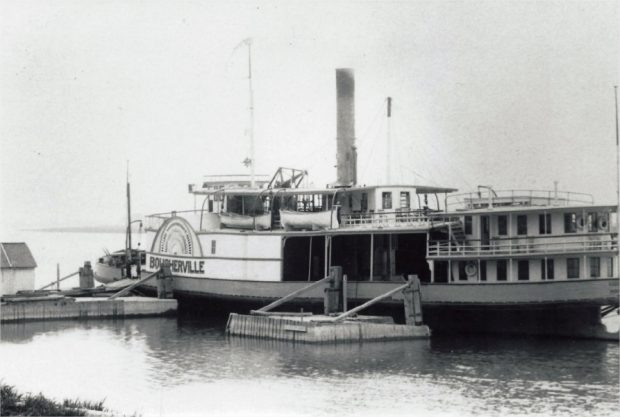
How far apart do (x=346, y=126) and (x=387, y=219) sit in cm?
700

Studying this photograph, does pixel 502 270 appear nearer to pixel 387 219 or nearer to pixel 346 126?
pixel 387 219

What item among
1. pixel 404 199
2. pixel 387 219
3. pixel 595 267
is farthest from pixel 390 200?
pixel 595 267

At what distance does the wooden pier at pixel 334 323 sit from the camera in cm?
2980

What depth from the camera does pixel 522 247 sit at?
31.5 meters

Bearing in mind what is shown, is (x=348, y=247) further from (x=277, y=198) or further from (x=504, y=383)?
(x=504, y=383)

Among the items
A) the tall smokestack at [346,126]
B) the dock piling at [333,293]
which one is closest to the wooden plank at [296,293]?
the dock piling at [333,293]

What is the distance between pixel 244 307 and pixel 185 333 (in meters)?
4.04

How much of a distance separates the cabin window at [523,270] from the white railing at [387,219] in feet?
12.1

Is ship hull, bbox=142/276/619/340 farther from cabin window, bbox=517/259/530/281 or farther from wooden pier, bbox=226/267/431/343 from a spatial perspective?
wooden pier, bbox=226/267/431/343

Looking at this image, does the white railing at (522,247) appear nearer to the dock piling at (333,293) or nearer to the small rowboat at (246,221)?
the dock piling at (333,293)

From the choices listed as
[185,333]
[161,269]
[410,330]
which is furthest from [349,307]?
[161,269]

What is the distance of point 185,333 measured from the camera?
34.1 m

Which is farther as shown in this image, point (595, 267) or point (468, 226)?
point (468, 226)

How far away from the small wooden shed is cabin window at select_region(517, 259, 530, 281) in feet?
64.1
